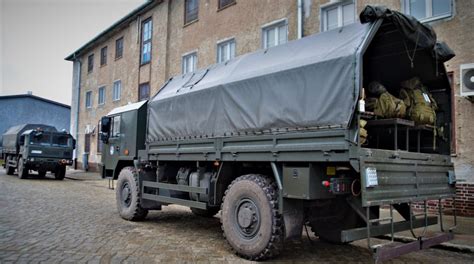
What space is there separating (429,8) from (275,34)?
219 inches

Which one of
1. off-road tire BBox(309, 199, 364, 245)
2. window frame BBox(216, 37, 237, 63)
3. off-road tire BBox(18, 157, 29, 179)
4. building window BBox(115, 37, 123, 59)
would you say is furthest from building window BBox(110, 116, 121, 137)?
building window BBox(115, 37, 123, 59)

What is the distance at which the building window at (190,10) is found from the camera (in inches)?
739

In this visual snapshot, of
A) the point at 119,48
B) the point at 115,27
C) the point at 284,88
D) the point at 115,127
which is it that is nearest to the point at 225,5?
the point at 115,127

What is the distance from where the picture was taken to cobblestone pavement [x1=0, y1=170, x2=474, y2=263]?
5.63 m

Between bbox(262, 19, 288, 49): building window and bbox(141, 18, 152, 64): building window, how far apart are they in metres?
9.35

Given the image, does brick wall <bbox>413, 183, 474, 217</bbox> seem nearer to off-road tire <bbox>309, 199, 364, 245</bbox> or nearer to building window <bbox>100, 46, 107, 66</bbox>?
off-road tire <bbox>309, 199, 364, 245</bbox>

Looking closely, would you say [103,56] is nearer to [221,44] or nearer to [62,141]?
[62,141]

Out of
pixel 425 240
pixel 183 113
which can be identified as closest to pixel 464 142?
pixel 425 240

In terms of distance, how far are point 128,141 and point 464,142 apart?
7.88 metres

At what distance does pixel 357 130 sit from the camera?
15.1ft

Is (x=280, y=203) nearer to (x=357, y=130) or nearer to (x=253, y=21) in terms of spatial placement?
(x=357, y=130)

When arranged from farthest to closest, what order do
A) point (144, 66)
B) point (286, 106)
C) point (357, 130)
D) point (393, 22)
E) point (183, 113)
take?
1. point (144, 66)
2. point (183, 113)
3. point (286, 106)
4. point (393, 22)
5. point (357, 130)

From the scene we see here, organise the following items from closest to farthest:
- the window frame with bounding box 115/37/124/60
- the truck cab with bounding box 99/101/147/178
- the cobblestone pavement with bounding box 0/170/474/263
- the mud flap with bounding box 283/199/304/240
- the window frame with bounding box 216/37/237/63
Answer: the mud flap with bounding box 283/199/304/240, the cobblestone pavement with bounding box 0/170/474/263, the truck cab with bounding box 99/101/147/178, the window frame with bounding box 216/37/237/63, the window frame with bounding box 115/37/124/60

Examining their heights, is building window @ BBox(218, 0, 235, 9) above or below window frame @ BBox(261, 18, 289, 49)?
above
